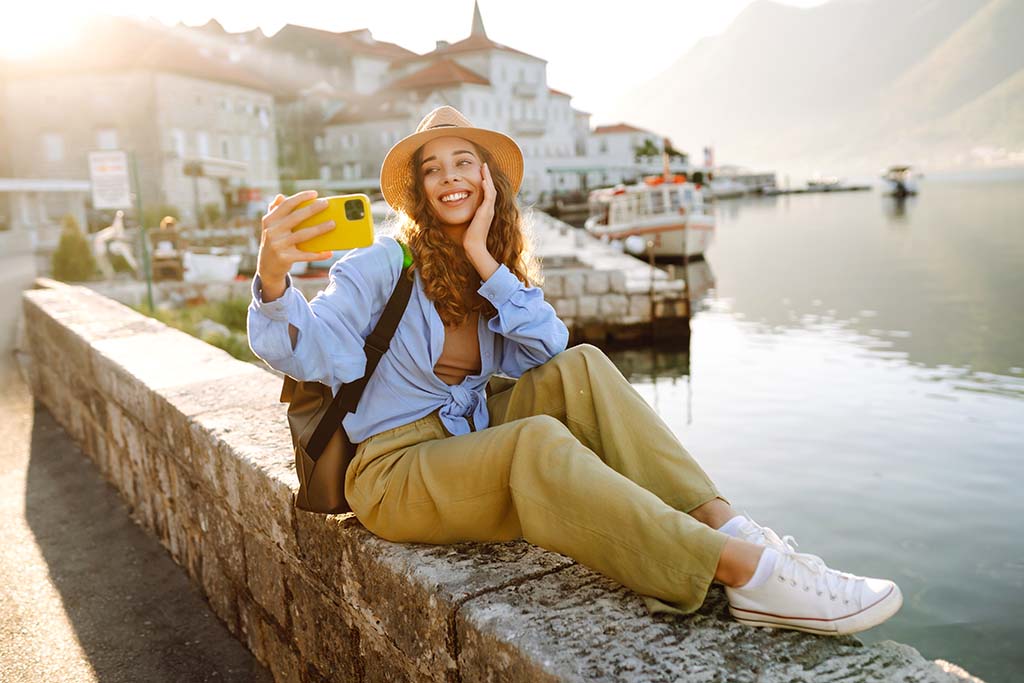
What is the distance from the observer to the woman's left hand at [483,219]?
251 centimetres

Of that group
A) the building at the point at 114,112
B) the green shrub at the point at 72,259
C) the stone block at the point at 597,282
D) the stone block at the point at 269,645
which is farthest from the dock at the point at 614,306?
the building at the point at 114,112

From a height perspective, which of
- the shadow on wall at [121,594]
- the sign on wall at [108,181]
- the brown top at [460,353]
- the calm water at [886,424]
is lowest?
the calm water at [886,424]

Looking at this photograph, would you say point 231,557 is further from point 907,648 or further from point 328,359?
point 907,648

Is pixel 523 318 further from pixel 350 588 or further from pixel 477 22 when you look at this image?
pixel 477 22

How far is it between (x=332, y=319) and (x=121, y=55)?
148 feet

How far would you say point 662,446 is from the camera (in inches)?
86.7

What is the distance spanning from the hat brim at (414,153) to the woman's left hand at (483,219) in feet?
0.35

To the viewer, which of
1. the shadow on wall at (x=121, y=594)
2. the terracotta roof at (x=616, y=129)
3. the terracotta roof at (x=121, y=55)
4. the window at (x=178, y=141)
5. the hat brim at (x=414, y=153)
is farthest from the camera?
the terracotta roof at (x=616, y=129)

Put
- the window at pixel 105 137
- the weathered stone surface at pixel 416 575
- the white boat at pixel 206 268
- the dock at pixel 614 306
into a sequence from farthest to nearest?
the window at pixel 105 137, the dock at pixel 614 306, the white boat at pixel 206 268, the weathered stone surface at pixel 416 575

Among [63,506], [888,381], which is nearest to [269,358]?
[63,506]

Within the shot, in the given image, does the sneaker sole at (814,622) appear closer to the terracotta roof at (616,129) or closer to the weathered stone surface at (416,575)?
the weathered stone surface at (416,575)

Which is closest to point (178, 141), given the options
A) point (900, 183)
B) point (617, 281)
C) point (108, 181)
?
point (617, 281)

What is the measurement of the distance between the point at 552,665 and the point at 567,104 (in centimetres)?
7994

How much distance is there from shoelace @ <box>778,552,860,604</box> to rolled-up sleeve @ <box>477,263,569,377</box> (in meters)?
0.89
